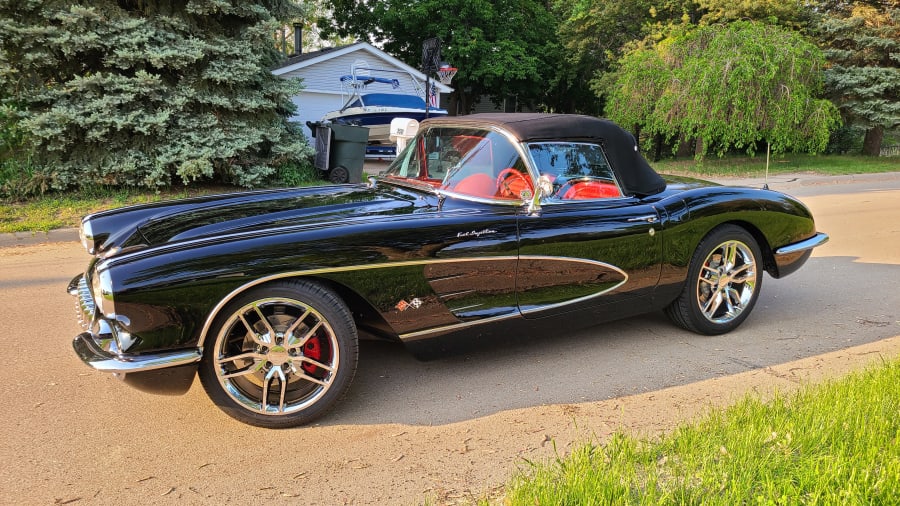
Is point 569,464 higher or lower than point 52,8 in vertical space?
lower

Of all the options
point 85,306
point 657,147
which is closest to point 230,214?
point 85,306

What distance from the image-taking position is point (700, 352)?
3.98 meters

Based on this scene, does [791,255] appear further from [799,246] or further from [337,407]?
[337,407]

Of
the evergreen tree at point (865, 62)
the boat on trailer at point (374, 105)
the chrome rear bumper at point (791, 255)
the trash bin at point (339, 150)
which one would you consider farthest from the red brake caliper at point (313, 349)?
the evergreen tree at point (865, 62)

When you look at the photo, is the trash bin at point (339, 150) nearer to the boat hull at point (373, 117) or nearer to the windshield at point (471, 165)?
the boat hull at point (373, 117)

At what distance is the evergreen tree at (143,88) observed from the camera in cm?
904

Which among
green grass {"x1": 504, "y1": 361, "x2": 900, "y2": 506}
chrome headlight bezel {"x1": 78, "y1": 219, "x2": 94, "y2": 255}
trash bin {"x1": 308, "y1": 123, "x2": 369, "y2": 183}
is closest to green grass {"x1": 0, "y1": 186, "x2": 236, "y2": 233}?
trash bin {"x1": 308, "y1": 123, "x2": 369, "y2": 183}

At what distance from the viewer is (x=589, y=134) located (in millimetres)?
3877

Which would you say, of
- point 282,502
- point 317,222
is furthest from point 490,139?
point 282,502

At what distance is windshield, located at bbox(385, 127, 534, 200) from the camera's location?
353 centimetres

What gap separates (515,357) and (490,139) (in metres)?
1.39

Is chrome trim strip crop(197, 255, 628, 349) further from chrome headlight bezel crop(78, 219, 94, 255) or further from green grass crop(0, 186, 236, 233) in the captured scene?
green grass crop(0, 186, 236, 233)

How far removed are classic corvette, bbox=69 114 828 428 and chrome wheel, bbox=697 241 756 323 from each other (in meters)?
0.01

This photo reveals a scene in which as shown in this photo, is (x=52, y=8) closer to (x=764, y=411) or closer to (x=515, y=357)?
(x=515, y=357)
